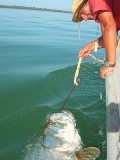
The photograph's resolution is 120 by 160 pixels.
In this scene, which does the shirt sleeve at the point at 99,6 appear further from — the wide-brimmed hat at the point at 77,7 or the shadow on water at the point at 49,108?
the shadow on water at the point at 49,108

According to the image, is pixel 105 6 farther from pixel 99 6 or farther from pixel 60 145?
pixel 60 145

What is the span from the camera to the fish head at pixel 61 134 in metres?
5.29

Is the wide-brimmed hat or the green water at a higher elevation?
the wide-brimmed hat

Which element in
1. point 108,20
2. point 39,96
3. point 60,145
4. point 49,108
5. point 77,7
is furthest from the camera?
point 39,96

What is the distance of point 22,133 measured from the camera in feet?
22.6

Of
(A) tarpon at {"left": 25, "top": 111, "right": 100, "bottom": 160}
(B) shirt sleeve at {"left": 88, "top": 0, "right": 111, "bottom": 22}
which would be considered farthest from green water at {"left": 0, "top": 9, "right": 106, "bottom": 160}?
(B) shirt sleeve at {"left": 88, "top": 0, "right": 111, "bottom": 22}

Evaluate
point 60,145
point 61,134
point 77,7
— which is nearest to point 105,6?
point 77,7

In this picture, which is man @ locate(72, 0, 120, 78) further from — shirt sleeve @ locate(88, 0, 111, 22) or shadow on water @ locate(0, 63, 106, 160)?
shadow on water @ locate(0, 63, 106, 160)

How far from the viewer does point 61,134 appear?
17.5ft

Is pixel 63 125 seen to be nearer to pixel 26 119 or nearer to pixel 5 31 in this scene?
pixel 26 119

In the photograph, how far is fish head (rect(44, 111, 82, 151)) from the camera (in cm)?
529

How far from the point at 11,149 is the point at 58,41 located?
12.9 metres

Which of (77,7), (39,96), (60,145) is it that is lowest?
(39,96)

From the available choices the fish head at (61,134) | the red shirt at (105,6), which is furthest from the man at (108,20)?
the fish head at (61,134)
